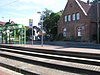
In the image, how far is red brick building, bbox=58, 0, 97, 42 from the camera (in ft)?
166

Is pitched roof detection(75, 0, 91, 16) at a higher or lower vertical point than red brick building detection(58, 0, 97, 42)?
higher

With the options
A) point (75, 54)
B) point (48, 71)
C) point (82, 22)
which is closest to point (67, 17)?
point (82, 22)

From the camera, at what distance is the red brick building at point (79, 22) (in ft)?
166

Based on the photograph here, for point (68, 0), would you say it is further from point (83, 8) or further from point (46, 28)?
point (46, 28)

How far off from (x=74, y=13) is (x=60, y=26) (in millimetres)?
6386

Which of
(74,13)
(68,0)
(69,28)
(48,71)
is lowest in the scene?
(48,71)

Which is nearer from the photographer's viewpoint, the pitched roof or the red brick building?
the red brick building

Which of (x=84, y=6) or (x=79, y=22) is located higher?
(x=84, y=6)

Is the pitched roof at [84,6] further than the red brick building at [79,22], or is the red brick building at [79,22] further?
the pitched roof at [84,6]

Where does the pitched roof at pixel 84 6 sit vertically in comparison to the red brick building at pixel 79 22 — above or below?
above

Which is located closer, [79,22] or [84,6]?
[79,22]

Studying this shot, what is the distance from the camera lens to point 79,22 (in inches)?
2087

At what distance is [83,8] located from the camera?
53375mm

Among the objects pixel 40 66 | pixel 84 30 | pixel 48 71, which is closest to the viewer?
pixel 48 71
